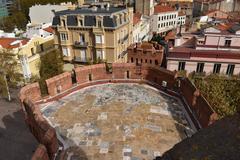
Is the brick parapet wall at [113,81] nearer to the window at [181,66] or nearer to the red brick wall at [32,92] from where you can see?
the red brick wall at [32,92]

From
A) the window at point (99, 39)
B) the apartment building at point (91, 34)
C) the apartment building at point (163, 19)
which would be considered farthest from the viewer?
the apartment building at point (163, 19)

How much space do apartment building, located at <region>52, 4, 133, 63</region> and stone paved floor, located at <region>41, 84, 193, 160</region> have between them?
828 inches

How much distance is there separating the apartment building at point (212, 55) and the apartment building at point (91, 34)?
1123 cm

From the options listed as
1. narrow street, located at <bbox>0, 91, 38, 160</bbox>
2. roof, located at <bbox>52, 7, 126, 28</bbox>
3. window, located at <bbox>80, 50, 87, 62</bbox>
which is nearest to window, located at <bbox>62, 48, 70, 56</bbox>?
window, located at <bbox>80, 50, 87, 62</bbox>

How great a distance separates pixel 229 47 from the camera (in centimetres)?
2717

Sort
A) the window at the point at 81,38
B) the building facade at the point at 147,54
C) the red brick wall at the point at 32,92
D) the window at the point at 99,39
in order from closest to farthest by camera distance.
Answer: the red brick wall at the point at 32,92
the building facade at the point at 147,54
the window at the point at 99,39
the window at the point at 81,38

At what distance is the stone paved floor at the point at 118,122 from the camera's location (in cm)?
866

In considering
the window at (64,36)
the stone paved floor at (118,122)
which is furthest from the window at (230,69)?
the window at (64,36)

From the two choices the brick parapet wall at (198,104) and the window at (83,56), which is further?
the window at (83,56)

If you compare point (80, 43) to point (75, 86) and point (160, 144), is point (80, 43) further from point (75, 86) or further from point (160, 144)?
point (160, 144)

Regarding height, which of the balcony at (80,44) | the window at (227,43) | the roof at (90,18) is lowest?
the balcony at (80,44)

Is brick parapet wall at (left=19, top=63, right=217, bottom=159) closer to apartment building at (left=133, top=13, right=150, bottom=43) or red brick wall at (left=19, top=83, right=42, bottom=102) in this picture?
red brick wall at (left=19, top=83, right=42, bottom=102)

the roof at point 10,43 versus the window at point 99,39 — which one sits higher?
the window at point 99,39

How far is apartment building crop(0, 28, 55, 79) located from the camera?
3262cm
